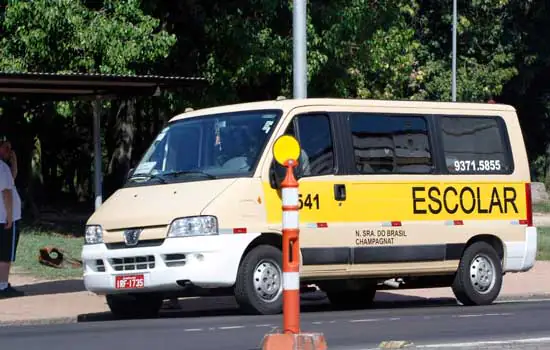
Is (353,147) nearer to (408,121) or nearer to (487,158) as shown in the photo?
(408,121)

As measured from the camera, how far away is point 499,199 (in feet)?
58.5

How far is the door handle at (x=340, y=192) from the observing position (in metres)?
16.2

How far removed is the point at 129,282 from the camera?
15297 millimetres

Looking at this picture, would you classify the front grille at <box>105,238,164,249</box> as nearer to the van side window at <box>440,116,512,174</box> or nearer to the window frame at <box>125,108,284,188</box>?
the window frame at <box>125,108,284,188</box>

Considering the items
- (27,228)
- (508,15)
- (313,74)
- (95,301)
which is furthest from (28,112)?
(508,15)

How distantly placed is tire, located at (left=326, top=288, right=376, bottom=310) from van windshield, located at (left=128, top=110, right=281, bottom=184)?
320 cm

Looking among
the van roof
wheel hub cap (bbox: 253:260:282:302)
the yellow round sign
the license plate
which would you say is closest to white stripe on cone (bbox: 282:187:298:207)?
the yellow round sign

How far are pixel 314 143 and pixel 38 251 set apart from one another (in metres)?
10.1

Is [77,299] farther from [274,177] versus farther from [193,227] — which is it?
[274,177]

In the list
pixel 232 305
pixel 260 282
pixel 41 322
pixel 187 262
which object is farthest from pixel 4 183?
pixel 260 282

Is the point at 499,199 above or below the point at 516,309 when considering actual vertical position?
above

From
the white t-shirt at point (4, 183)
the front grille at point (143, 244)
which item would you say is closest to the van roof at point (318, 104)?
the front grille at point (143, 244)

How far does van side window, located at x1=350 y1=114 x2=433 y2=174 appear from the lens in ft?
54.6

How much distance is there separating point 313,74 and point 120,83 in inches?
546
